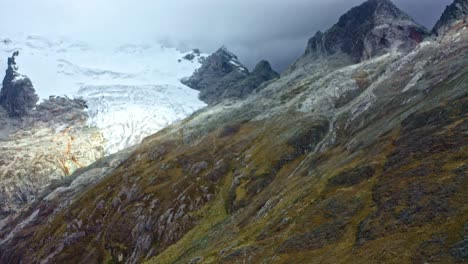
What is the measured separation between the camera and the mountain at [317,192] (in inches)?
2458

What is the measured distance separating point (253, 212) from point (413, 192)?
49.6 meters

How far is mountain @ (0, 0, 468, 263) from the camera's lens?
62438 millimetres

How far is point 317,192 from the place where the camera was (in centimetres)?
8881

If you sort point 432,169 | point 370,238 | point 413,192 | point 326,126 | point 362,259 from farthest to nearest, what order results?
point 326,126, point 432,169, point 413,192, point 370,238, point 362,259

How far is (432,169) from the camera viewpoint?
71.8 meters

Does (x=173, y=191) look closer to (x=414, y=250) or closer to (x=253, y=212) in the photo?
(x=253, y=212)

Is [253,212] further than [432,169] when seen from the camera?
Yes

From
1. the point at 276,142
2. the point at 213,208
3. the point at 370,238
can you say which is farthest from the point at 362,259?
the point at 276,142

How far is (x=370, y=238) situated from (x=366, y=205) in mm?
11083

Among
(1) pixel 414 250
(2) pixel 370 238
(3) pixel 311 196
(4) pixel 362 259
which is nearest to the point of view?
(1) pixel 414 250

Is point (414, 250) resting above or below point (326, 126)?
below

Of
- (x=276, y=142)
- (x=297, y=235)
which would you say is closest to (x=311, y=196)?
(x=297, y=235)

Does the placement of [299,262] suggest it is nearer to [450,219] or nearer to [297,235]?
[297,235]

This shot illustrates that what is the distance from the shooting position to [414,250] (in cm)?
5291
